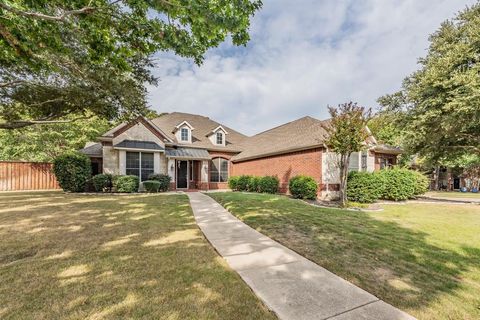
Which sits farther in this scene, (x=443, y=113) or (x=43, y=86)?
(x=443, y=113)

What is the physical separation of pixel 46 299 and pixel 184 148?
1834 cm

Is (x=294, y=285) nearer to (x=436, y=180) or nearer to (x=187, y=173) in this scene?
(x=187, y=173)

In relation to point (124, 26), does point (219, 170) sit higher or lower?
lower

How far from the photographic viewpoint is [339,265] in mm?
4047

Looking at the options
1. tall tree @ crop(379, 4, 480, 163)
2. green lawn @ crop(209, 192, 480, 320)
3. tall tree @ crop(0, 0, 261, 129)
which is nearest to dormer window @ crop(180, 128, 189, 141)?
green lawn @ crop(209, 192, 480, 320)

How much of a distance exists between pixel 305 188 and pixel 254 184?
5291 mm

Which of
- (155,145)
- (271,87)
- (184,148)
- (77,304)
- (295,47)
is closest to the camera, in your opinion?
(77,304)

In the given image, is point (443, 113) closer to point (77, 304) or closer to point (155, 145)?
point (77, 304)

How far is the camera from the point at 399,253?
4.79m

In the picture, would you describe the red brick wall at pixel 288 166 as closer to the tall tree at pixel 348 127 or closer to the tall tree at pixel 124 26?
the tall tree at pixel 348 127

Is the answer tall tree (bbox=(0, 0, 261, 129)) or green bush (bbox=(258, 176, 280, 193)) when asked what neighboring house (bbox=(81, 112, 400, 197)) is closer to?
green bush (bbox=(258, 176, 280, 193))

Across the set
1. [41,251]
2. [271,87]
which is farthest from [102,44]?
[271,87]

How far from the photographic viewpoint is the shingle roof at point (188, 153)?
1917 cm

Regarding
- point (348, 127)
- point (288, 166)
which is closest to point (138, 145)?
point (288, 166)
